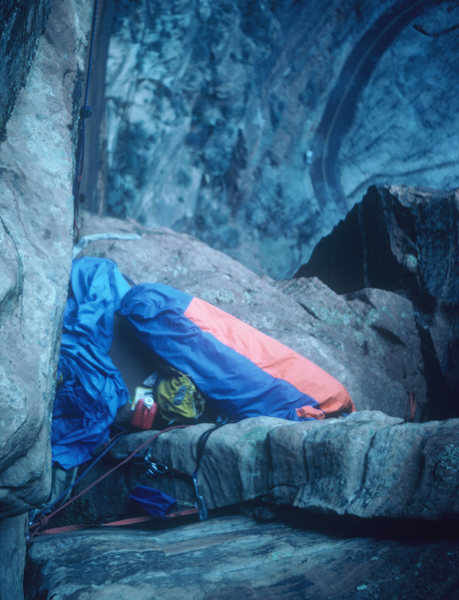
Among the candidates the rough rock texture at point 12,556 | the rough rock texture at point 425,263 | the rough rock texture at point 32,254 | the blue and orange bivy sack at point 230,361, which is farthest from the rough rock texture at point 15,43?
the rough rock texture at point 425,263

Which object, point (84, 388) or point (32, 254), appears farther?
point (84, 388)

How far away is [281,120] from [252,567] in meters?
8.48

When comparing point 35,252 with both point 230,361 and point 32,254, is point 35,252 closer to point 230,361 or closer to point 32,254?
point 32,254

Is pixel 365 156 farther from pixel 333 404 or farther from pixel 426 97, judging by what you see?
pixel 333 404

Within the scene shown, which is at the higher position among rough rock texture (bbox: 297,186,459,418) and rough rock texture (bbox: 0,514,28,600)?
rough rock texture (bbox: 297,186,459,418)

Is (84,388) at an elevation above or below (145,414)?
above

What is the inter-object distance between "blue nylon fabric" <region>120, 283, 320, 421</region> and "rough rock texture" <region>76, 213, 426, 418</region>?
0.84 metres

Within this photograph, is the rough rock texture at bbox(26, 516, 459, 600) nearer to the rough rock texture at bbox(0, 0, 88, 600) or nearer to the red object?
the rough rock texture at bbox(0, 0, 88, 600)

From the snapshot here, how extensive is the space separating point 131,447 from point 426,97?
961cm

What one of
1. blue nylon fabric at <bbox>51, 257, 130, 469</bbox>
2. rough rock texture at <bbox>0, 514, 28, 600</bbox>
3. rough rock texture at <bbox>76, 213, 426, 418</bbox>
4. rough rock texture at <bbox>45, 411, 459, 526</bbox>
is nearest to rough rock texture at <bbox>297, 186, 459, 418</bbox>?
rough rock texture at <bbox>76, 213, 426, 418</bbox>

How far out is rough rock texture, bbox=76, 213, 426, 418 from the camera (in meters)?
3.54

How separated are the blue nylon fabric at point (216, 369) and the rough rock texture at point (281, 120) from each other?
13.2 feet

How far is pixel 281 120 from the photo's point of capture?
27.3 ft

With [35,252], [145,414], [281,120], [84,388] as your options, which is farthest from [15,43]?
[281,120]
